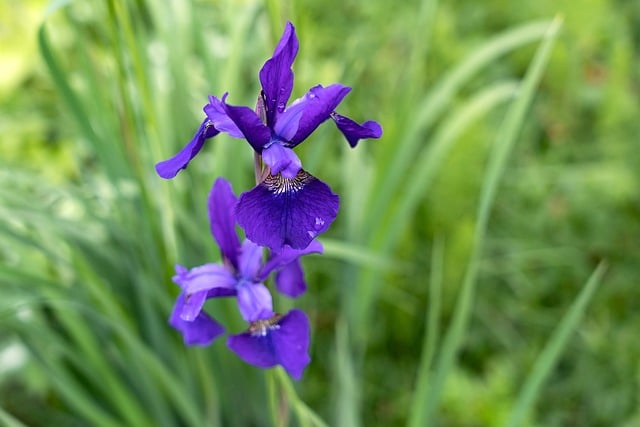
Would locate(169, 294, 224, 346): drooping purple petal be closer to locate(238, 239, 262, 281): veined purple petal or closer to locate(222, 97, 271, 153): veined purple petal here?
locate(238, 239, 262, 281): veined purple petal

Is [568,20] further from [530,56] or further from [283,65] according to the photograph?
[283,65]

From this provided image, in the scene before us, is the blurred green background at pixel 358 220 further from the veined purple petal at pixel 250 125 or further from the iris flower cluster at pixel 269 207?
the veined purple petal at pixel 250 125

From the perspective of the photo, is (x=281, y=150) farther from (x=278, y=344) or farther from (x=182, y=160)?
(x=278, y=344)

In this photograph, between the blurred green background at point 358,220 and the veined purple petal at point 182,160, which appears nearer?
the veined purple petal at point 182,160

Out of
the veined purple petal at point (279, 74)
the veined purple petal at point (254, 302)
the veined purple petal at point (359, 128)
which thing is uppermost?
the veined purple petal at point (279, 74)

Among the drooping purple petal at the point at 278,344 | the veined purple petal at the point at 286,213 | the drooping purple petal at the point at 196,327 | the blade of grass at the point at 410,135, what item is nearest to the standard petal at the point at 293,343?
the drooping purple petal at the point at 278,344
